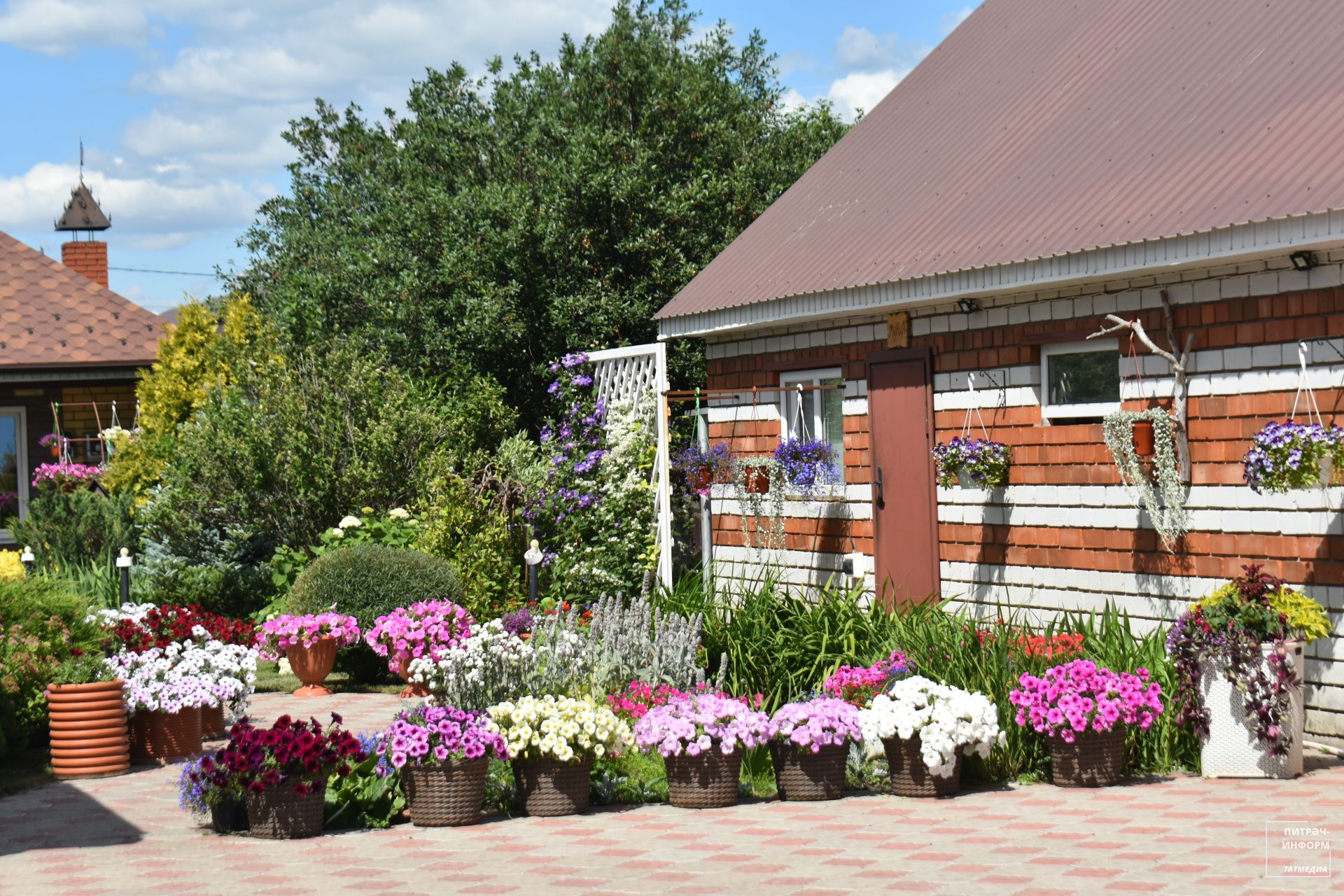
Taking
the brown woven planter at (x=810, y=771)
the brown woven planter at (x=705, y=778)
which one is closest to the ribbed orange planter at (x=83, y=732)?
the brown woven planter at (x=705, y=778)

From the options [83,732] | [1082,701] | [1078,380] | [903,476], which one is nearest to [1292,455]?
[1082,701]

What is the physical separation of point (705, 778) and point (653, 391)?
7084 millimetres

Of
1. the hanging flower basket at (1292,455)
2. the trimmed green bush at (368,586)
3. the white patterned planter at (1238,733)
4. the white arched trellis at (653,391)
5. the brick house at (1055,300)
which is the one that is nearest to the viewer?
the white patterned planter at (1238,733)

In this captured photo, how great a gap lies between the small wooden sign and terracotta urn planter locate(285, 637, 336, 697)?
16.9 ft

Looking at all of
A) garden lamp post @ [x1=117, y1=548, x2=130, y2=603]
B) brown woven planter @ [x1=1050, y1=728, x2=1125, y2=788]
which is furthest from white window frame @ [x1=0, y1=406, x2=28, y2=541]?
brown woven planter @ [x1=1050, y1=728, x2=1125, y2=788]

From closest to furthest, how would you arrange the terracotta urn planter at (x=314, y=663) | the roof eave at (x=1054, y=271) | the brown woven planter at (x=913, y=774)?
1. the brown woven planter at (x=913, y=774)
2. the roof eave at (x=1054, y=271)
3. the terracotta urn planter at (x=314, y=663)

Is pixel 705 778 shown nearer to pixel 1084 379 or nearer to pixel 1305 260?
pixel 1084 379

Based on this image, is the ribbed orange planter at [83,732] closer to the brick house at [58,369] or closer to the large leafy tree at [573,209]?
the large leafy tree at [573,209]

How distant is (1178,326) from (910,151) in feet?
14.1

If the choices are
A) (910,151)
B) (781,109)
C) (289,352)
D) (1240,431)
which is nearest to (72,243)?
(289,352)

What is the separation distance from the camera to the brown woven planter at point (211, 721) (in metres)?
9.94

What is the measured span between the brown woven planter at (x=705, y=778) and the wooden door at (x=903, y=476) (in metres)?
3.84

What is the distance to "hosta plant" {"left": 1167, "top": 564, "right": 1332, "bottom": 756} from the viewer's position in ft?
25.0

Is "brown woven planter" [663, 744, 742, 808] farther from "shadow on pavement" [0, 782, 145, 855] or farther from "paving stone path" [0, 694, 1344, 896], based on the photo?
"shadow on pavement" [0, 782, 145, 855]
